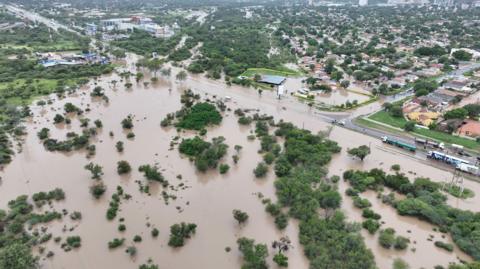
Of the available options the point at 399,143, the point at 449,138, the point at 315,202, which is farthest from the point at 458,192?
the point at 315,202

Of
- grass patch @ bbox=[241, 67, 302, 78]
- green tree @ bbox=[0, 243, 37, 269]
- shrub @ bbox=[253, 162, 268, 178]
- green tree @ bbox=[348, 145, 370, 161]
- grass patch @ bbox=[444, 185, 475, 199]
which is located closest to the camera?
green tree @ bbox=[0, 243, 37, 269]

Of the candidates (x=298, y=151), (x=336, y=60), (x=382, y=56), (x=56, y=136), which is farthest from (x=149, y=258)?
(x=382, y=56)

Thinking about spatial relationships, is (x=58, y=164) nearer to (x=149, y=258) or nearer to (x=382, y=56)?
(x=149, y=258)

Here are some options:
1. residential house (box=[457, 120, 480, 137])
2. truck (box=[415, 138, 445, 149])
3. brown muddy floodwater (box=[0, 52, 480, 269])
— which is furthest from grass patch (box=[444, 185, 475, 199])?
residential house (box=[457, 120, 480, 137])

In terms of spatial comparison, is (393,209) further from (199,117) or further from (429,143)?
(199,117)

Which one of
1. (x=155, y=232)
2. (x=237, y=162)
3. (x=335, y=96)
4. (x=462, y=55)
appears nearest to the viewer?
(x=155, y=232)

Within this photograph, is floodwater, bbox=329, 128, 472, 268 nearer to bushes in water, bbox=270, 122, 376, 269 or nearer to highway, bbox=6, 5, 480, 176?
highway, bbox=6, 5, 480, 176

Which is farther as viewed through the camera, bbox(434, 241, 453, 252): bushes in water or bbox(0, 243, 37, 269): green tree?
bbox(434, 241, 453, 252): bushes in water
